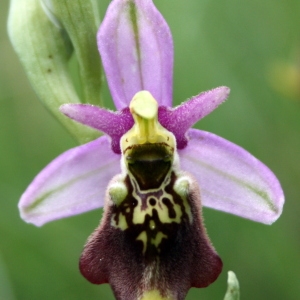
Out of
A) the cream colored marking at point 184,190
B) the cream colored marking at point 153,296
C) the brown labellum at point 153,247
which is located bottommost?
the cream colored marking at point 153,296

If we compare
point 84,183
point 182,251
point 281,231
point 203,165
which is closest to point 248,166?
point 203,165

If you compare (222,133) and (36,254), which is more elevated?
(222,133)

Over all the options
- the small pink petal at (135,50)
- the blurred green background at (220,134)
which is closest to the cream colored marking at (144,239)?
the small pink petal at (135,50)

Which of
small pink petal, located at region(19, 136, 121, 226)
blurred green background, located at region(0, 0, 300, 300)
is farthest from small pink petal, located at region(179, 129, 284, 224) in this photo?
blurred green background, located at region(0, 0, 300, 300)

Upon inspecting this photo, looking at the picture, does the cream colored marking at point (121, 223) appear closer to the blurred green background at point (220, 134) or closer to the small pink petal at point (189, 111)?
the small pink petal at point (189, 111)

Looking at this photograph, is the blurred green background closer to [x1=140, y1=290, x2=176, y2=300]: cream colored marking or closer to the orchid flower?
the orchid flower

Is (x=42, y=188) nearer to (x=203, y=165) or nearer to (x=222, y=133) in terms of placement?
(x=203, y=165)
